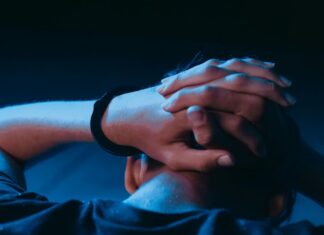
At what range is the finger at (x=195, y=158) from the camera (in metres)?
0.56

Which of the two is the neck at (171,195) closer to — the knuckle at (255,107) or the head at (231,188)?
the head at (231,188)

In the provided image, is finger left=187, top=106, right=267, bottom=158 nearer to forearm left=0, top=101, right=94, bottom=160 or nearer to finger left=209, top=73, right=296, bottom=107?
finger left=209, top=73, right=296, bottom=107

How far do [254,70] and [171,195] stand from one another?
6.1 inches

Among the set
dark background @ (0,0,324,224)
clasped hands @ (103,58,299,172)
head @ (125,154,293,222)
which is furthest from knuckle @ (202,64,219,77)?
dark background @ (0,0,324,224)

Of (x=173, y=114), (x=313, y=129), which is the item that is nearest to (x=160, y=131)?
(x=173, y=114)

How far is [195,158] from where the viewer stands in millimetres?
574

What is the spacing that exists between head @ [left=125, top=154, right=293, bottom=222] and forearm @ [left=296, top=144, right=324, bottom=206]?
6cm

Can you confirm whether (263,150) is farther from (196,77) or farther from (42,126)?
(42,126)

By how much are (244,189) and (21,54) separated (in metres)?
1.00

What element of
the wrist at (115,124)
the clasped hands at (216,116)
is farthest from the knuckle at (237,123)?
the wrist at (115,124)

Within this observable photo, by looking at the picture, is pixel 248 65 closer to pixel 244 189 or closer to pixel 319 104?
pixel 244 189

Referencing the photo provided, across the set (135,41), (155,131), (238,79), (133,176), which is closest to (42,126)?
(133,176)

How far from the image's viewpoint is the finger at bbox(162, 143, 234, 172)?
1.83 feet

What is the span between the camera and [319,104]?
140cm
